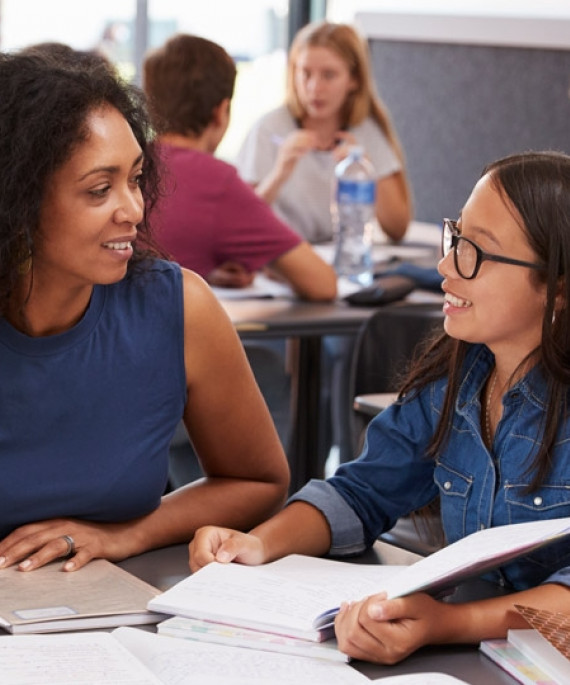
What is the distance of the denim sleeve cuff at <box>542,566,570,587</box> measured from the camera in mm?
1238

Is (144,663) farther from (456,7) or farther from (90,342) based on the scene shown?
(456,7)

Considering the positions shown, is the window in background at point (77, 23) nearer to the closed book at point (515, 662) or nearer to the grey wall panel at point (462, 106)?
the grey wall panel at point (462, 106)

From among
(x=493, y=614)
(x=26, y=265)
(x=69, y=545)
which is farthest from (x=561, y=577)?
(x=26, y=265)

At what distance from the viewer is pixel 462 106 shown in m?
4.68

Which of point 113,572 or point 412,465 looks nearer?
point 113,572

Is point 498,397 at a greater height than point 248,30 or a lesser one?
lesser

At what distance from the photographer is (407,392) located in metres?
1.52

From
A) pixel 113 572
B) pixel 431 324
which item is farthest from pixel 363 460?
pixel 431 324

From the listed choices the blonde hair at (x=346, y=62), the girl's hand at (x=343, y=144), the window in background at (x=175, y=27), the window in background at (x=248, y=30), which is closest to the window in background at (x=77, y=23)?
A: the window in background at (x=175, y=27)

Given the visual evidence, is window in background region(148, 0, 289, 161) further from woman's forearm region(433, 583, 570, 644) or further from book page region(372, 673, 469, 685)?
book page region(372, 673, 469, 685)

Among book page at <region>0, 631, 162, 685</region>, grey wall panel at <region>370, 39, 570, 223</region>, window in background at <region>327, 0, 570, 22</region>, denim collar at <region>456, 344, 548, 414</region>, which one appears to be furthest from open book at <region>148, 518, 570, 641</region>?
window in background at <region>327, 0, 570, 22</region>

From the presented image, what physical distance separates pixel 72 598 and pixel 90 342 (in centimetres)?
37

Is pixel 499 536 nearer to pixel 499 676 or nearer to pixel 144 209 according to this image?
pixel 499 676

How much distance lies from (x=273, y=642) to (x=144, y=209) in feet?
2.23
